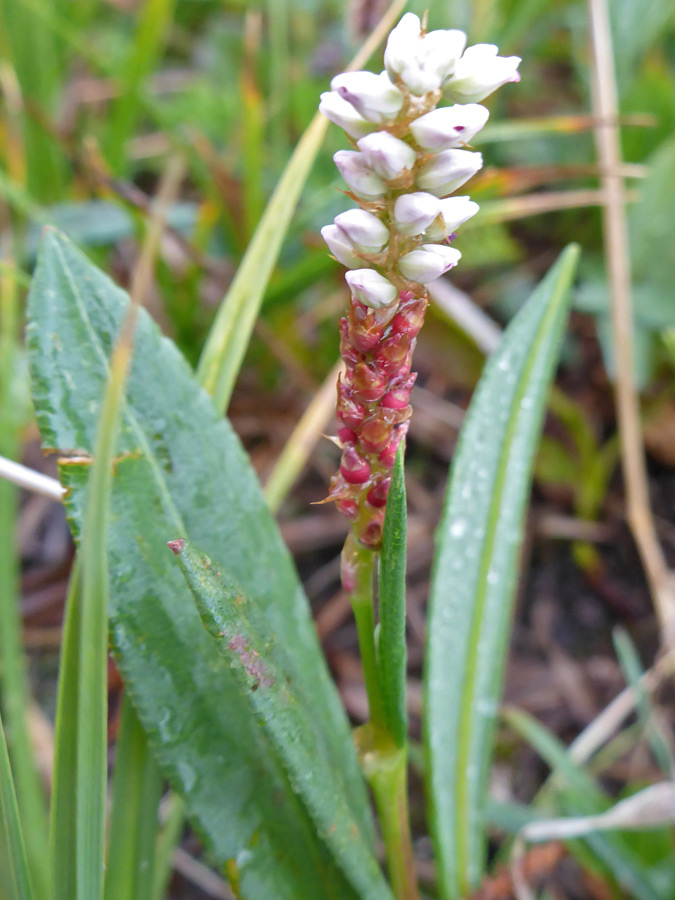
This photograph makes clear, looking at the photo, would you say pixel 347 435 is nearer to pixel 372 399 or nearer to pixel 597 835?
pixel 372 399

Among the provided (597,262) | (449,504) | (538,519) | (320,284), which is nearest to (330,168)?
(320,284)

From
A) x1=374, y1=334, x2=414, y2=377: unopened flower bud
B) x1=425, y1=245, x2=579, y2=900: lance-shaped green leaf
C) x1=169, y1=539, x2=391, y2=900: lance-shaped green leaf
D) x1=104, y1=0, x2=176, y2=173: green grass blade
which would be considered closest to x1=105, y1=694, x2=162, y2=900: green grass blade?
x1=169, y1=539, x2=391, y2=900: lance-shaped green leaf

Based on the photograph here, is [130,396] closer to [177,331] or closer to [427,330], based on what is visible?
[177,331]

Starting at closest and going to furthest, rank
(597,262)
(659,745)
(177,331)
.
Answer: (659,745), (177,331), (597,262)

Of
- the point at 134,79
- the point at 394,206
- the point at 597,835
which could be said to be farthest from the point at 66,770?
the point at 134,79

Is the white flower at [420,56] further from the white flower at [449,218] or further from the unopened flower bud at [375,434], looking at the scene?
the unopened flower bud at [375,434]

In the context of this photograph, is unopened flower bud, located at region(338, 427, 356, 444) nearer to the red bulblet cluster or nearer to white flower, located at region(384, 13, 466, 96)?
the red bulblet cluster

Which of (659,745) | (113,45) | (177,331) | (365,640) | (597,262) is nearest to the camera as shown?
(365,640)
